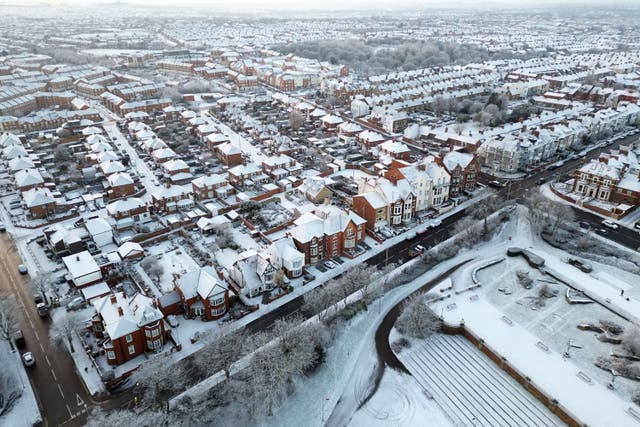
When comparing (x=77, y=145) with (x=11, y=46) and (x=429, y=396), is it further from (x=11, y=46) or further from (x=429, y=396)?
(x=11, y=46)

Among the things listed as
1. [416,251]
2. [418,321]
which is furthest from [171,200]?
[418,321]

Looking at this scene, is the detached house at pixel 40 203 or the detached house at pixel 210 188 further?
the detached house at pixel 210 188

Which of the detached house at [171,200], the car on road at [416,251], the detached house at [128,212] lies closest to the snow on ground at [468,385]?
the car on road at [416,251]

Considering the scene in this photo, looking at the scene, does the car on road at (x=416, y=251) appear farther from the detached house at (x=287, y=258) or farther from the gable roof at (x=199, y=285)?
the gable roof at (x=199, y=285)

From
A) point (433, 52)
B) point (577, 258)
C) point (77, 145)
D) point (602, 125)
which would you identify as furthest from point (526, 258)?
point (433, 52)

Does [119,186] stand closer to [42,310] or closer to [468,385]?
[42,310]
